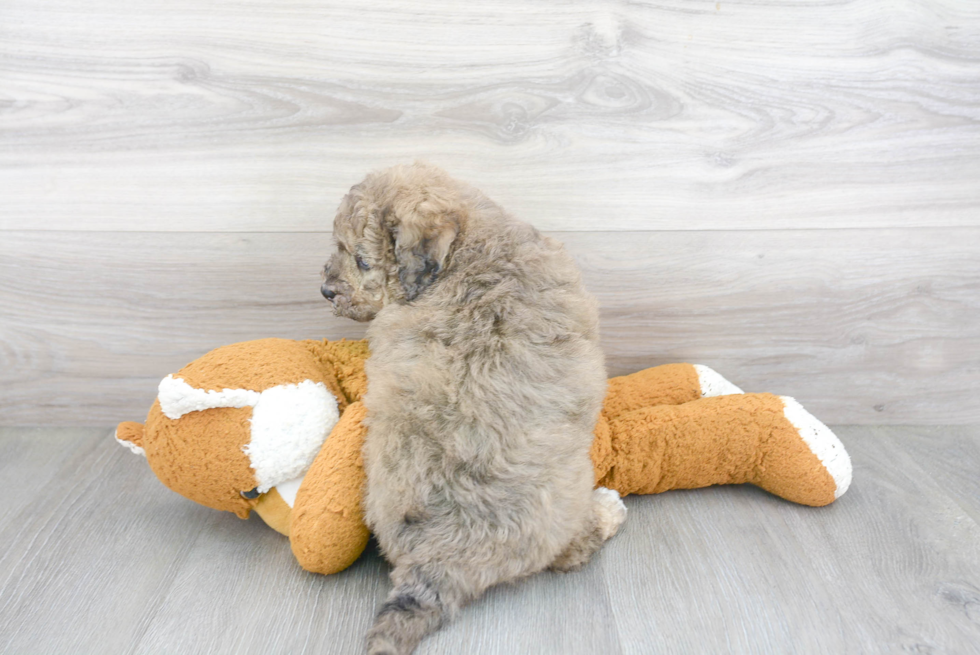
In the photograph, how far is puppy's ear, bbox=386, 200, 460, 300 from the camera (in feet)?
4.00

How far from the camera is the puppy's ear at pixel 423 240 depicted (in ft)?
4.00

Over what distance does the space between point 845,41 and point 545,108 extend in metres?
0.74

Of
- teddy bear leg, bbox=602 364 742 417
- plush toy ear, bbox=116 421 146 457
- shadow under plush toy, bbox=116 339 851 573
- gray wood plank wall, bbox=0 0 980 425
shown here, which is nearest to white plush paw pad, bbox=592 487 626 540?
shadow under plush toy, bbox=116 339 851 573

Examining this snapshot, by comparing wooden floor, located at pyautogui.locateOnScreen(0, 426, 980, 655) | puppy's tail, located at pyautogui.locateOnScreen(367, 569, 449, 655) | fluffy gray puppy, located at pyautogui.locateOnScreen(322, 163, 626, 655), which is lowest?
wooden floor, located at pyautogui.locateOnScreen(0, 426, 980, 655)

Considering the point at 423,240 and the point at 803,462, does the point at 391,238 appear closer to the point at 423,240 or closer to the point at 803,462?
the point at 423,240

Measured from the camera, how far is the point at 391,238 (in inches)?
49.8

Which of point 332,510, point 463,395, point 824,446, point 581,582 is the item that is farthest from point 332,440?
point 824,446

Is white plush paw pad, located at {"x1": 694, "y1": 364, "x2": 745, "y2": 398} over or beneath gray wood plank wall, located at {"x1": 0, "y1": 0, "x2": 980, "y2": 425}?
beneath

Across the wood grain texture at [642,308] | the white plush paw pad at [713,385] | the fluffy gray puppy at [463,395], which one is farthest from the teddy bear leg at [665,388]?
the fluffy gray puppy at [463,395]

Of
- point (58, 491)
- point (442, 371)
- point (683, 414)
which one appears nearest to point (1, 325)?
point (58, 491)

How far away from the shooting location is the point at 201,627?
118 cm

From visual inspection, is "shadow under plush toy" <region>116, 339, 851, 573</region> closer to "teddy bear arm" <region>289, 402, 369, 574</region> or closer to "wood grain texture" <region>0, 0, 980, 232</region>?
"teddy bear arm" <region>289, 402, 369, 574</region>

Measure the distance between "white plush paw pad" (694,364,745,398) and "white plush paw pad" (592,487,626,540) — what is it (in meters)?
0.37

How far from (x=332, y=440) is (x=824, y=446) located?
1086 mm
